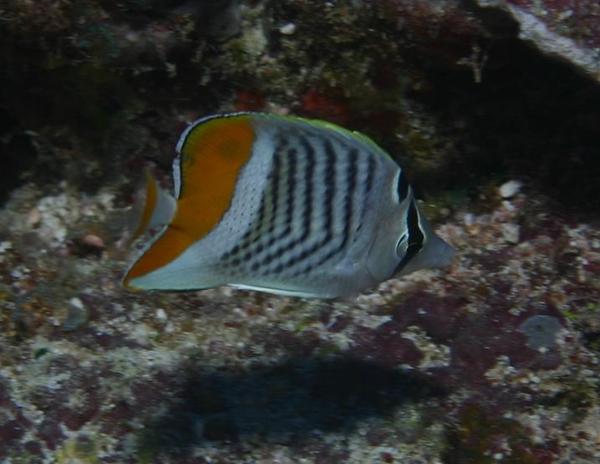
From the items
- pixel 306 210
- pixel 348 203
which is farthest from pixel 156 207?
pixel 348 203

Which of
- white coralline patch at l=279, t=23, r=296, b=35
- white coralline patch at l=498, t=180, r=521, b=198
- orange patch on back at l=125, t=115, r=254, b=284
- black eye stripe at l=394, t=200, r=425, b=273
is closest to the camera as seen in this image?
orange patch on back at l=125, t=115, r=254, b=284

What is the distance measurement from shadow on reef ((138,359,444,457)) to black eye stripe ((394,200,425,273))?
1.22 m

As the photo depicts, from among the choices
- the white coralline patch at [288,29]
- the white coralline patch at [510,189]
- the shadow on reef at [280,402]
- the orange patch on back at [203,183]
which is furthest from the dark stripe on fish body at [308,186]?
the white coralline patch at [510,189]

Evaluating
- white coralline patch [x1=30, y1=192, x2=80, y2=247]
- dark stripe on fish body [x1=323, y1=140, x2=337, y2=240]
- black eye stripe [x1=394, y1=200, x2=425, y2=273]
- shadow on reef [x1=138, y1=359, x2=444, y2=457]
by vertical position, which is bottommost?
shadow on reef [x1=138, y1=359, x2=444, y2=457]

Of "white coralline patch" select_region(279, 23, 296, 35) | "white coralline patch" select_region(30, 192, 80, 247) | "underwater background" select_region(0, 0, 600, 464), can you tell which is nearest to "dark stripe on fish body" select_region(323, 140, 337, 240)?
"underwater background" select_region(0, 0, 600, 464)

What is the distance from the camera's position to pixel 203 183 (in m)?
2.04

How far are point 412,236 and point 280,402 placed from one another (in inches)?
56.0

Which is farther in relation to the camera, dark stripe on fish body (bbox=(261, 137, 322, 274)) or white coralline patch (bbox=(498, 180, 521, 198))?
white coralline patch (bbox=(498, 180, 521, 198))

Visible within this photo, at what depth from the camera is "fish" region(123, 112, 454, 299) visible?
204cm

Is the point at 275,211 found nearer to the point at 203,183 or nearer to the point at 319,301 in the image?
the point at 203,183

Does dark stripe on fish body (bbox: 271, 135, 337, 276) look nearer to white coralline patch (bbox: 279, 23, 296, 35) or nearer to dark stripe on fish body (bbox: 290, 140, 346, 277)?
dark stripe on fish body (bbox: 290, 140, 346, 277)

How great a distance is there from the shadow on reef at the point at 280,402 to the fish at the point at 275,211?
4.01 ft

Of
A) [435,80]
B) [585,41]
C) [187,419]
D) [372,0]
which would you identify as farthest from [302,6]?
[187,419]

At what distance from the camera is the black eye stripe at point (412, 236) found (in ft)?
7.02
